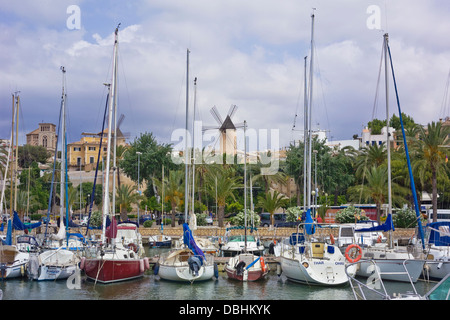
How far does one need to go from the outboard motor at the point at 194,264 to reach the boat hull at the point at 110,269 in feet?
10.5

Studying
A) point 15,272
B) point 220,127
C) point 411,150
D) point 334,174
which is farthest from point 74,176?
point 15,272

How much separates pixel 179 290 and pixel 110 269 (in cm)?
371

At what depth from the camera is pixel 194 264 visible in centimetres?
2589

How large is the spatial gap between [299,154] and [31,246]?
130ft

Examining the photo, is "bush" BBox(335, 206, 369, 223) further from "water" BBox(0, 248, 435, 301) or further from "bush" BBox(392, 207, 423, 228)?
"water" BBox(0, 248, 435, 301)

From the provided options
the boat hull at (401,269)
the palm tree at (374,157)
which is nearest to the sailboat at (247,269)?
the boat hull at (401,269)

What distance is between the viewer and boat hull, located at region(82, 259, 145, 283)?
25.6 meters

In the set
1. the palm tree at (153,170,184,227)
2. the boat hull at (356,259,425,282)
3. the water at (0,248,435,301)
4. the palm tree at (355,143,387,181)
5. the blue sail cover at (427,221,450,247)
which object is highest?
the palm tree at (355,143,387,181)

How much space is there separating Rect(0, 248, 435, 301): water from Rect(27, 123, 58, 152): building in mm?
134754

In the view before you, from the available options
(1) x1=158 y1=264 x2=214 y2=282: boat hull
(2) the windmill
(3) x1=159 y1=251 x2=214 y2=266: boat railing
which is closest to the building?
(2) the windmill

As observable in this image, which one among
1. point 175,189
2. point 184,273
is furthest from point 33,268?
point 175,189

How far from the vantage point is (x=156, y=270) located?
91.2ft
